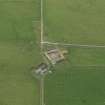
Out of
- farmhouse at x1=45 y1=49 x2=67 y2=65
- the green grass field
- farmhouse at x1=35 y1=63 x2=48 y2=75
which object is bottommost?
farmhouse at x1=35 y1=63 x2=48 y2=75

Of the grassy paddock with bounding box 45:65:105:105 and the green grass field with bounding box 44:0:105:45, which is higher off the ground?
the green grass field with bounding box 44:0:105:45

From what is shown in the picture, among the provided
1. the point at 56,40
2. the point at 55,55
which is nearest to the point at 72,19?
the point at 56,40

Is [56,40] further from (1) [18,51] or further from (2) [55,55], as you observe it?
(1) [18,51]

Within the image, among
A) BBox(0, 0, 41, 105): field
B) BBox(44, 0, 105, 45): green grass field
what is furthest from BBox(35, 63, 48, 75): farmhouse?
BBox(44, 0, 105, 45): green grass field

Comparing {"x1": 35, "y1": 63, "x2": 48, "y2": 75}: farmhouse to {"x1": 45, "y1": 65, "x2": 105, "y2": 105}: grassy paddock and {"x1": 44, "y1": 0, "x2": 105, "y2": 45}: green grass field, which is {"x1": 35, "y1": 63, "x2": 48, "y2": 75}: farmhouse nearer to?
{"x1": 45, "y1": 65, "x2": 105, "y2": 105}: grassy paddock

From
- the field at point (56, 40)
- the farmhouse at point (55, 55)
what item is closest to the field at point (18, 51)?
the field at point (56, 40)

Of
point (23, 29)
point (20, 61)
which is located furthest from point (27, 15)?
point (20, 61)

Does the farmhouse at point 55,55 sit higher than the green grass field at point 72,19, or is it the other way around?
the green grass field at point 72,19

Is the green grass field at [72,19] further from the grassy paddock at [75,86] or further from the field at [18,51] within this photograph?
the grassy paddock at [75,86]
